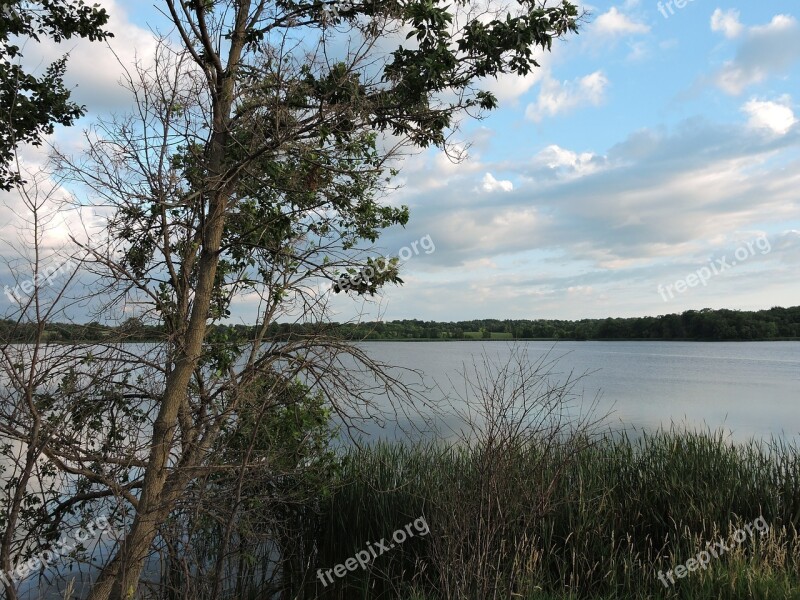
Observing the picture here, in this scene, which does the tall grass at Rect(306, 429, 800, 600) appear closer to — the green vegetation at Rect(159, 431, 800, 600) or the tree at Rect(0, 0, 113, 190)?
the green vegetation at Rect(159, 431, 800, 600)

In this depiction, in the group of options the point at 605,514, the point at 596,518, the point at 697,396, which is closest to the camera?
the point at 596,518

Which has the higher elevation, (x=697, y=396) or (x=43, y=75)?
(x=43, y=75)

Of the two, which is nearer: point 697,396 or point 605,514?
point 605,514

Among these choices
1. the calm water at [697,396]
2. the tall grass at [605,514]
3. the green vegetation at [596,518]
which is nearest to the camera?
the green vegetation at [596,518]

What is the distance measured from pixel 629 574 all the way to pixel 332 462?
3100 mm

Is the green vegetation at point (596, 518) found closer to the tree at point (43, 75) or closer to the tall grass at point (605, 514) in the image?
the tall grass at point (605, 514)

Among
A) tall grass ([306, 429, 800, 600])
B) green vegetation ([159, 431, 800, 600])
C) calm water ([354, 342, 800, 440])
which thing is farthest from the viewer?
calm water ([354, 342, 800, 440])

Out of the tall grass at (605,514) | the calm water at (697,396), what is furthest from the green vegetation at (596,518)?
the calm water at (697,396)

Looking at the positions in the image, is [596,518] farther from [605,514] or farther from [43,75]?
[43,75]

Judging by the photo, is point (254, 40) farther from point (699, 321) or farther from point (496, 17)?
point (699, 321)

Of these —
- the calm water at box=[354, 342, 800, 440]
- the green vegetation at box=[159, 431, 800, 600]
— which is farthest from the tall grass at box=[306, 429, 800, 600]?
the calm water at box=[354, 342, 800, 440]

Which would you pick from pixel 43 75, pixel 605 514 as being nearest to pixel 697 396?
pixel 605 514

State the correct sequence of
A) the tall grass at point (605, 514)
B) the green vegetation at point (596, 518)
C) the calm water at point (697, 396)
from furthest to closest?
the calm water at point (697, 396)
the tall grass at point (605, 514)
the green vegetation at point (596, 518)

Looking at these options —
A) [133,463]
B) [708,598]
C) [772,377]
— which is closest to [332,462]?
[133,463]
